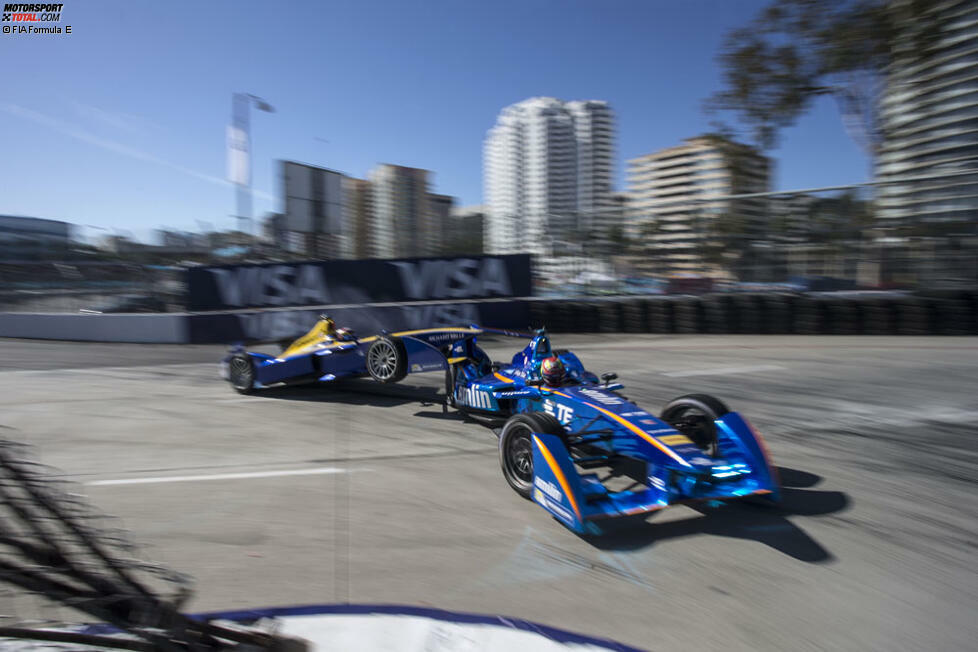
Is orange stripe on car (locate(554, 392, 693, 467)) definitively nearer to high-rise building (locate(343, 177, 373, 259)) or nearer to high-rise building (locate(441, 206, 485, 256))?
high-rise building (locate(441, 206, 485, 256))

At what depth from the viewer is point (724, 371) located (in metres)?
10.2

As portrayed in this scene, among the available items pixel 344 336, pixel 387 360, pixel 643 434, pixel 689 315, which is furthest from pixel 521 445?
pixel 689 315

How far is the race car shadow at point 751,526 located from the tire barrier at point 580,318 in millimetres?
10369

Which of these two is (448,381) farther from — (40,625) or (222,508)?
(40,625)

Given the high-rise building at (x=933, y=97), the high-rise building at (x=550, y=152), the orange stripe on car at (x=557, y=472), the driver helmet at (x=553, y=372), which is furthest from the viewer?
the high-rise building at (x=550, y=152)

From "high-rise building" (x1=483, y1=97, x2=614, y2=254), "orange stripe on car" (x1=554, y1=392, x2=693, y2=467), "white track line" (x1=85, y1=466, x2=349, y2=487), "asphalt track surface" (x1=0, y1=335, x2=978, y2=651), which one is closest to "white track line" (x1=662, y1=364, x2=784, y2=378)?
"asphalt track surface" (x1=0, y1=335, x2=978, y2=651)

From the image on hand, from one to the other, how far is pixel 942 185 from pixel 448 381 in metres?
13.7

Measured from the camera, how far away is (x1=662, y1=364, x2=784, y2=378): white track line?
1003cm

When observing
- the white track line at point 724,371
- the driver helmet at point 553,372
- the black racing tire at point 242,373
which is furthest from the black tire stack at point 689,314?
the black racing tire at point 242,373

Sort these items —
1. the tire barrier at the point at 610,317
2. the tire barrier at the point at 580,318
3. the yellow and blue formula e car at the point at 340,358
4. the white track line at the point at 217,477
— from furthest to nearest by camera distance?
the tire barrier at the point at 610,317 < the tire barrier at the point at 580,318 < the yellow and blue formula e car at the point at 340,358 < the white track line at the point at 217,477

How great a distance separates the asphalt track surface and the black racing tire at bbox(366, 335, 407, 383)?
1.80 feet

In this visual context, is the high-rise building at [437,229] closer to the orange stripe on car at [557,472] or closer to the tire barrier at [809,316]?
the tire barrier at [809,316]

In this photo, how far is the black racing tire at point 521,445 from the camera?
482cm

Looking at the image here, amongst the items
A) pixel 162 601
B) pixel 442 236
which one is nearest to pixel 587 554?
pixel 162 601
